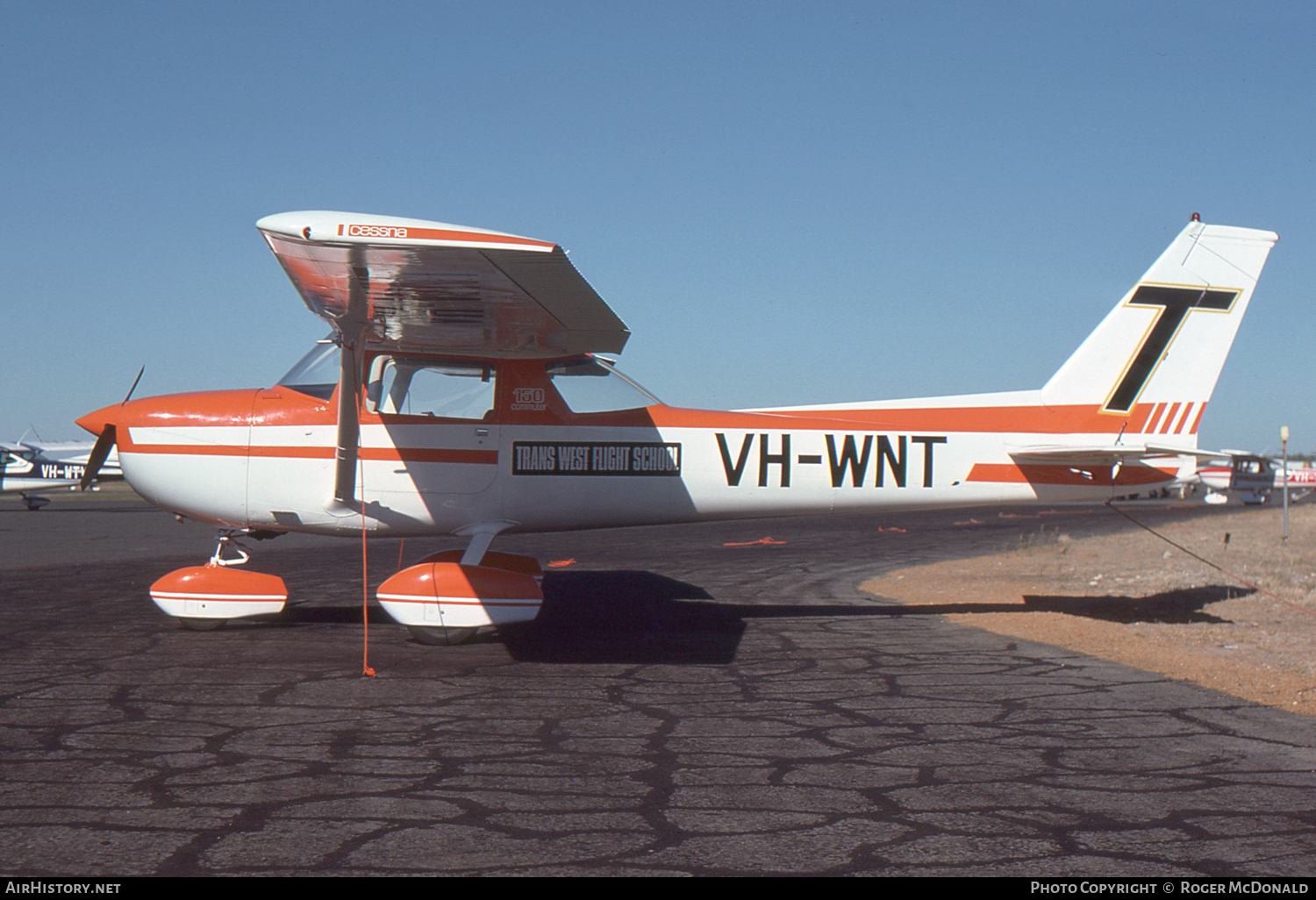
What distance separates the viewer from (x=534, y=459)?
791cm

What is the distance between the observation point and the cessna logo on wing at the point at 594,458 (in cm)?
790

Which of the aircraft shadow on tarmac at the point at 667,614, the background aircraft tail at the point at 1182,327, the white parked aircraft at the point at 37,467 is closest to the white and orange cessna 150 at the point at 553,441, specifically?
the background aircraft tail at the point at 1182,327

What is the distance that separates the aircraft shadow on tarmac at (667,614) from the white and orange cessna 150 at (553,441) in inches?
24.2

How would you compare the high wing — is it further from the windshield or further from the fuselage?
the windshield

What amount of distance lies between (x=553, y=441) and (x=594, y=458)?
39cm

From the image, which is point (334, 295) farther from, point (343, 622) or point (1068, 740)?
point (1068, 740)

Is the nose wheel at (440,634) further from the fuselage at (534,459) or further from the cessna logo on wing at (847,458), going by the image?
the cessna logo on wing at (847,458)

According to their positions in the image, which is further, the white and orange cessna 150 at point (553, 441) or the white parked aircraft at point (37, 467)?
the white parked aircraft at point (37, 467)

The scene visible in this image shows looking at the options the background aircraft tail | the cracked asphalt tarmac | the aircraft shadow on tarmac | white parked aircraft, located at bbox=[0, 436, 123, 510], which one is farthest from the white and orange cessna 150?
white parked aircraft, located at bbox=[0, 436, 123, 510]

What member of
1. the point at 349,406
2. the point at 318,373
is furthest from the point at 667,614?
the point at 318,373

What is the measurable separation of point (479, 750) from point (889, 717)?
226 cm

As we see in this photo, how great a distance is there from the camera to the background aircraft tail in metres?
8.48

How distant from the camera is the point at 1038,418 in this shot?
8.61 meters

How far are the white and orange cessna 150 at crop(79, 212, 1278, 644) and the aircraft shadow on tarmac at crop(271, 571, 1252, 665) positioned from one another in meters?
0.61
